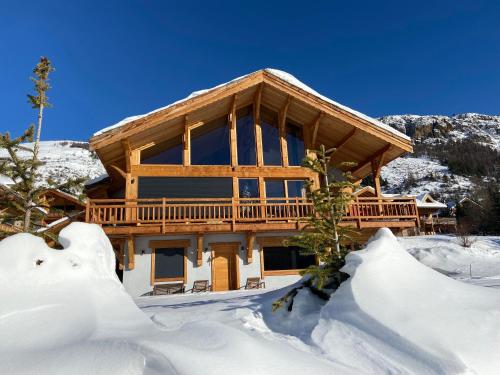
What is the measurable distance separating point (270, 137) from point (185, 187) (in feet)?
15.3

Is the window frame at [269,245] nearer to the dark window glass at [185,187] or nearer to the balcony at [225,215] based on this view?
the balcony at [225,215]

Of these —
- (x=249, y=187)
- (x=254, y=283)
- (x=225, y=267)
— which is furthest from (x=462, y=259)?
(x=225, y=267)

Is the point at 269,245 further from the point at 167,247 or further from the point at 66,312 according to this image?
the point at 66,312

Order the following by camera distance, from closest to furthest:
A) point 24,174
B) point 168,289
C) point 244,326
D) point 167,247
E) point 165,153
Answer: point 244,326 → point 24,174 → point 168,289 → point 167,247 → point 165,153

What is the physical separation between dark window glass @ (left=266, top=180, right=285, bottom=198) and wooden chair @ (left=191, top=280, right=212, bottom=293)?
4.48m

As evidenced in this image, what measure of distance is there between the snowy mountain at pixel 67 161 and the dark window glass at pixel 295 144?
68520mm

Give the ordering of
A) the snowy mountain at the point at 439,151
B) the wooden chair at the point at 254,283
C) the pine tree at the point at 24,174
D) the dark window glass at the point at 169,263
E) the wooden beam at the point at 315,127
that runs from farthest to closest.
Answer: the snowy mountain at the point at 439,151 → the wooden beam at the point at 315,127 → the wooden chair at the point at 254,283 → the dark window glass at the point at 169,263 → the pine tree at the point at 24,174

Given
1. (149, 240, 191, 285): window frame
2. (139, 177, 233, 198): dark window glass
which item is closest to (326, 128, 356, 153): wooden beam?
Result: (139, 177, 233, 198): dark window glass

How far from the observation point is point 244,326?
462cm

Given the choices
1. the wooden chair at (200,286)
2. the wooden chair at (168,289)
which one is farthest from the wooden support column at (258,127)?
the wooden chair at (168,289)

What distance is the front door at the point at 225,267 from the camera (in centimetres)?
1270

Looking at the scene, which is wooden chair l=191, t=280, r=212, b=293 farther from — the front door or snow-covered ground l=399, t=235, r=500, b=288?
snow-covered ground l=399, t=235, r=500, b=288

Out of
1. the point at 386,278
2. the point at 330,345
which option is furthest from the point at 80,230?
the point at 386,278

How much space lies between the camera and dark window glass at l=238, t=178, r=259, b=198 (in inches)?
555
